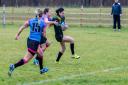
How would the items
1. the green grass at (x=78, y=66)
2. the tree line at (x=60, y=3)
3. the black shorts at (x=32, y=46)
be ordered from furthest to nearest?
the tree line at (x=60, y=3) → the black shorts at (x=32, y=46) → the green grass at (x=78, y=66)

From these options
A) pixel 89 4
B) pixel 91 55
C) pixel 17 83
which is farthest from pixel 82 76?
pixel 89 4

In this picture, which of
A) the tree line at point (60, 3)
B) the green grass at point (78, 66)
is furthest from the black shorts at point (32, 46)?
the tree line at point (60, 3)

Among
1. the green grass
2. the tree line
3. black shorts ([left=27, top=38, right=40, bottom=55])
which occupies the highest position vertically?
black shorts ([left=27, top=38, right=40, bottom=55])

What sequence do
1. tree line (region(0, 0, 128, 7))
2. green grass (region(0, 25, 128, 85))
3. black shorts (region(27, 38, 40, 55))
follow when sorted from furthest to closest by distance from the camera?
tree line (region(0, 0, 128, 7)) < black shorts (region(27, 38, 40, 55)) < green grass (region(0, 25, 128, 85))

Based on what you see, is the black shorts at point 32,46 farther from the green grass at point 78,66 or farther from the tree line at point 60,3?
the tree line at point 60,3

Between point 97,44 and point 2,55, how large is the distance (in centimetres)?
593

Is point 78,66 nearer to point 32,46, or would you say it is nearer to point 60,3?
point 32,46

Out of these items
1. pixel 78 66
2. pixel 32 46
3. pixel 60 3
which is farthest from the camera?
pixel 60 3

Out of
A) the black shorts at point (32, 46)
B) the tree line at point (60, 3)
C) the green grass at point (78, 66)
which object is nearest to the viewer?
the green grass at point (78, 66)

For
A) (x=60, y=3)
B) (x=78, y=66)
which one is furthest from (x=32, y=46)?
(x=60, y=3)

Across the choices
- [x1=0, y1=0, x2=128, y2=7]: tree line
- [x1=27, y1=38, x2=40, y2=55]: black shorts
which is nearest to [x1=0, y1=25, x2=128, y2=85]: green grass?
[x1=27, y1=38, x2=40, y2=55]: black shorts

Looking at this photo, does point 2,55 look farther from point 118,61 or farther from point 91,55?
point 118,61

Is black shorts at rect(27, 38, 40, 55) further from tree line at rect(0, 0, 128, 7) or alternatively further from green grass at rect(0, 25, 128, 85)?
tree line at rect(0, 0, 128, 7)

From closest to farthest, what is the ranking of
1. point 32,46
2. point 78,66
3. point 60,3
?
point 32,46
point 78,66
point 60,3
